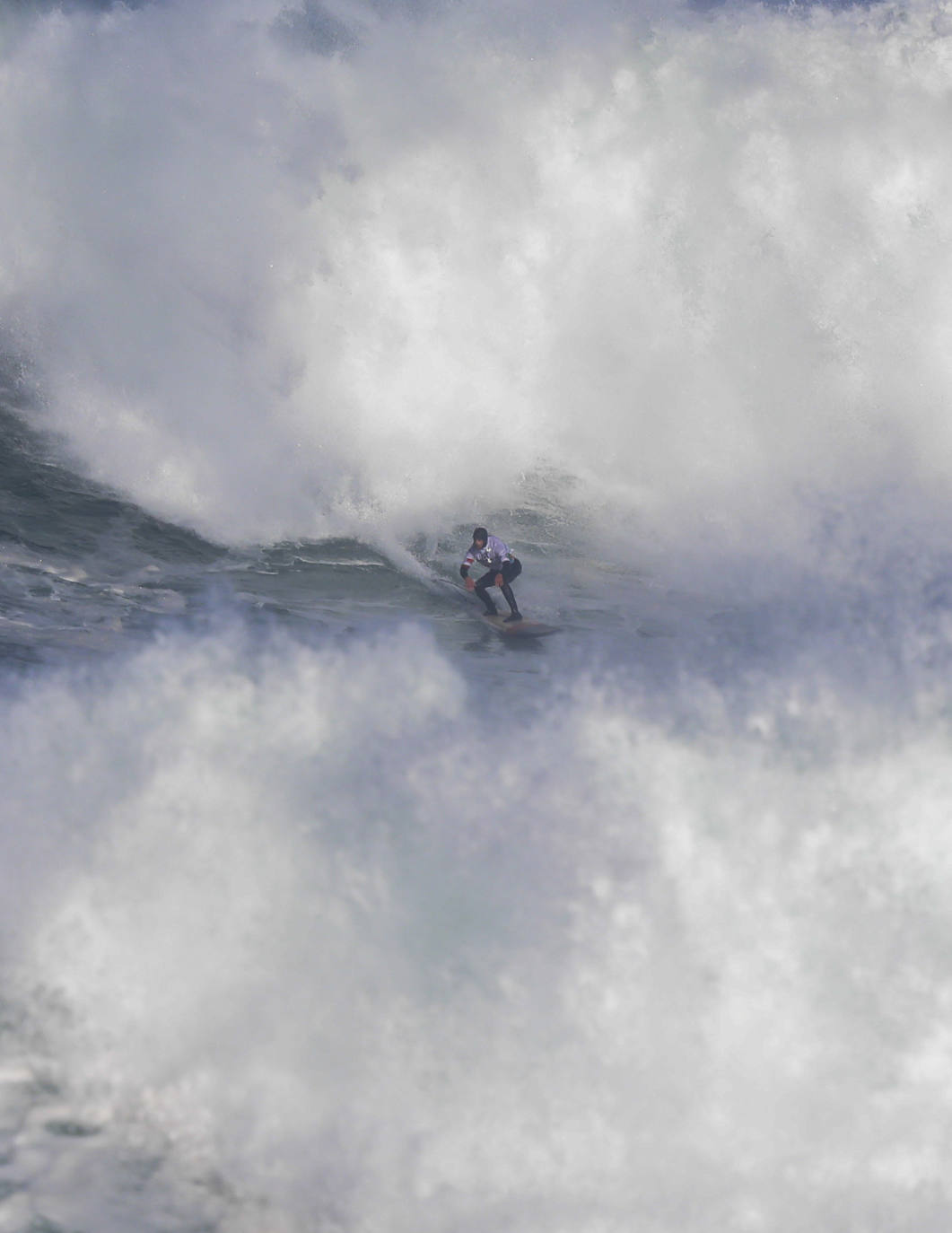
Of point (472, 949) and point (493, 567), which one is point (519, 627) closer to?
point (493, 567)

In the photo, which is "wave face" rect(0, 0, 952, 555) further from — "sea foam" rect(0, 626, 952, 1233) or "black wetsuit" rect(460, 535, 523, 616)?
"sea foam" rect(0, 626, 952, 1233)

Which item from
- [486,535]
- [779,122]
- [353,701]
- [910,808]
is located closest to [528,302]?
[779,122]

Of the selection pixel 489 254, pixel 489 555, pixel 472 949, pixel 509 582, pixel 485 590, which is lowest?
pixel 472 949

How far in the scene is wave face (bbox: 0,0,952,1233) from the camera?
9.33 meters

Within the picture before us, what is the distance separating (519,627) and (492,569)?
2.55 ft

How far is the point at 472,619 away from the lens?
14.5 m

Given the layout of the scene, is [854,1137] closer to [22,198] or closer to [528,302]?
[528,302]

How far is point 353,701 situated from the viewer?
12188mm

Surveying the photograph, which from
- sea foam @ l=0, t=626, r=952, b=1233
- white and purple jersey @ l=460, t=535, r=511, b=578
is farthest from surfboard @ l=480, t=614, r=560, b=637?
sea foam @ l=0, t=626, r=952, b=1233

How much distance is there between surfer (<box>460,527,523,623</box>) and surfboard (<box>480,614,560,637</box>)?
68 millimetres

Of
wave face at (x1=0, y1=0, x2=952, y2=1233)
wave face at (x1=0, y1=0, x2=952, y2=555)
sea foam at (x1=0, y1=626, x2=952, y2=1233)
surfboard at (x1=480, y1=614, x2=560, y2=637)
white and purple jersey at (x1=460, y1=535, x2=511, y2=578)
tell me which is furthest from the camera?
wave face at (x1=0, y1=0, x2=952, y2=555)

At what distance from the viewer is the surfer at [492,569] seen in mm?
14430

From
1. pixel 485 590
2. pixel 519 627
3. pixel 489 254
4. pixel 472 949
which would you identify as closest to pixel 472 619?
pixel 485 590

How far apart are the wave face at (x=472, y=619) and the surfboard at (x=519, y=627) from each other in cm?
35
